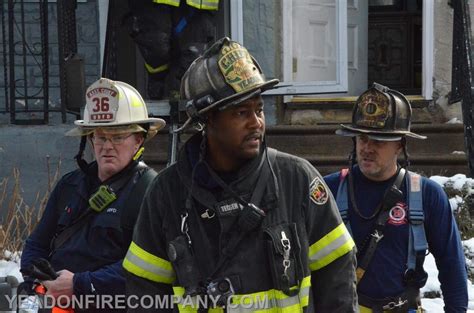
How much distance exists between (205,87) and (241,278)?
1.97 feet

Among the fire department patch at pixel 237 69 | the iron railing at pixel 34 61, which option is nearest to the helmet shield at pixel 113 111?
the fire department patch at pixel 237 69

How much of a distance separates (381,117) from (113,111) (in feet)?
3.99

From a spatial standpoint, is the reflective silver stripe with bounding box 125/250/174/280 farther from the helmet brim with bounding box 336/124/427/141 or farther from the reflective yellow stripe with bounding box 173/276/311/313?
the helmet brim with bounding box 336/124/427/141

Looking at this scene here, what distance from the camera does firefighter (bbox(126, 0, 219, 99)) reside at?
8141 millimetres

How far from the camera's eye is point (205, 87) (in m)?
2.93

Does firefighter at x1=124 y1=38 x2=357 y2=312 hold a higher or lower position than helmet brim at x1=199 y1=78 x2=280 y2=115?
lower

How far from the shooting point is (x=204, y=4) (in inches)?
324

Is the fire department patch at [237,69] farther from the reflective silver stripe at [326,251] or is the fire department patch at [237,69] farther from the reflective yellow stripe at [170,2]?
the reflective yellow stripe at [170,2]

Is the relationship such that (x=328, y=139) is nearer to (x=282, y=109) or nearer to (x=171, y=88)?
(x=282, y=109)

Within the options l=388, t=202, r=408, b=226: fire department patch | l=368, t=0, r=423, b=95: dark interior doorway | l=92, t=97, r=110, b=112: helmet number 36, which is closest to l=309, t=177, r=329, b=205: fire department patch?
l=388, t=202, r=408, b=226: fire department patch

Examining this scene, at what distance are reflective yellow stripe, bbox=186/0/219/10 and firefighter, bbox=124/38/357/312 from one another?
519 cm

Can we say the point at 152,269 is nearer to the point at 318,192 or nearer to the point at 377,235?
the point at 318,192

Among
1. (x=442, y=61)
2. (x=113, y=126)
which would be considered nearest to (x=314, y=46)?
(x=442, y=61)

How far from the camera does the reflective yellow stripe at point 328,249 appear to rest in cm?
295
